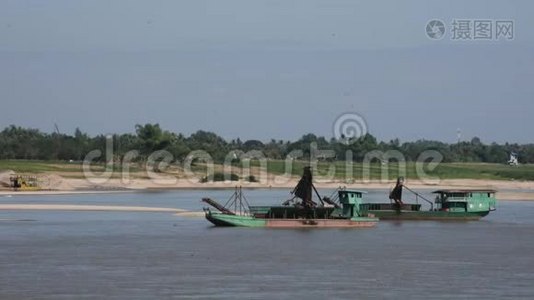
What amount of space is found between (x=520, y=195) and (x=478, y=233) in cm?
6305

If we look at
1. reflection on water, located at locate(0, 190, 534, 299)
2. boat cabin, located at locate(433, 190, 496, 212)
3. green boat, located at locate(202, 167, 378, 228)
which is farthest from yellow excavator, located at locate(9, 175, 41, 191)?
green boat, located at locate(202, 167, 378, 228)

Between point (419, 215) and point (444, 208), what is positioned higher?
point (444, 208)

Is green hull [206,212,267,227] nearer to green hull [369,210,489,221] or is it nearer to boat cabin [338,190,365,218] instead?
boat cabin [338,190,365,218]

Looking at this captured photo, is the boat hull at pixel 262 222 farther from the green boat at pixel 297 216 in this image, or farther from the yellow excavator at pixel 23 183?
the yellow excavator at pixel 23 183

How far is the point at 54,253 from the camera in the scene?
49719 millimetres

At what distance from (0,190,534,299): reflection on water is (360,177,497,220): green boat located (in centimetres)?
445

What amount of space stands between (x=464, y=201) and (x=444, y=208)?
1.44 metres

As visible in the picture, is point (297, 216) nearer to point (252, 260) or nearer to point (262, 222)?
point (262, 222)

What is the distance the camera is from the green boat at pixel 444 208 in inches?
3103

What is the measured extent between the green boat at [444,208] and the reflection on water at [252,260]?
445cm

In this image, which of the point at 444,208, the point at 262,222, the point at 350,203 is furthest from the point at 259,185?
the point at 262,222

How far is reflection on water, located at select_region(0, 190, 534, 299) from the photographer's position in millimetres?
38688

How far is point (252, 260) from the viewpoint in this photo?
4828 cm

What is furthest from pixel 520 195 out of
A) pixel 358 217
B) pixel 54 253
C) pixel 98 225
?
pixel 54 253
